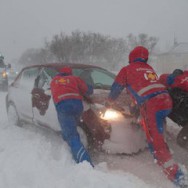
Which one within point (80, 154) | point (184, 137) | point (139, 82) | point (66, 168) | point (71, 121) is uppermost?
point (139, 82)

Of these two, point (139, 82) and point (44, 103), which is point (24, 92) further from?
point (139, 82)

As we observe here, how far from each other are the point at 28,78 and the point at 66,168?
259 cm

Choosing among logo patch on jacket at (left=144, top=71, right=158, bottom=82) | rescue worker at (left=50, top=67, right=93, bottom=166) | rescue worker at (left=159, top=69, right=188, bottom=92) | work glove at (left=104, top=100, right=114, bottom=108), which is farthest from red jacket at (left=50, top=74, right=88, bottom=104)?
rescue worker at (left=159, top=69, right=188, bottom=92)

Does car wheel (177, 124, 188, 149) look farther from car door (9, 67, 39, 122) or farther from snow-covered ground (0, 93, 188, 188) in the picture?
car door (9, 67, 39, 122)

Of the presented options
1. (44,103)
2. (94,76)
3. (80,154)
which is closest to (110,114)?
(80,154)

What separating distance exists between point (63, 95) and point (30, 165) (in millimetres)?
1063

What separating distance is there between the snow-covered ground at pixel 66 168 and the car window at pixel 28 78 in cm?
115

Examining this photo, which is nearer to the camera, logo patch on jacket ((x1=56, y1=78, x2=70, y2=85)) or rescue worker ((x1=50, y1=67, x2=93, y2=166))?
rescue worker ((x1=50, y1=67, x2=93, y2=166))

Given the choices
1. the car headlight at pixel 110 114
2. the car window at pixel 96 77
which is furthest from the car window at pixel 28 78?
the car headlight at pixel 110 114

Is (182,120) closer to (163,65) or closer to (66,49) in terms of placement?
(66,49)

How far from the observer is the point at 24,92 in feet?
19.2

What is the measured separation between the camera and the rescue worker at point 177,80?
3.97 meters

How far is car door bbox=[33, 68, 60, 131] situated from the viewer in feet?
15.9

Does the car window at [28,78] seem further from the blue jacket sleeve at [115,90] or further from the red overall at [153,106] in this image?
the red overall at [153,106]
